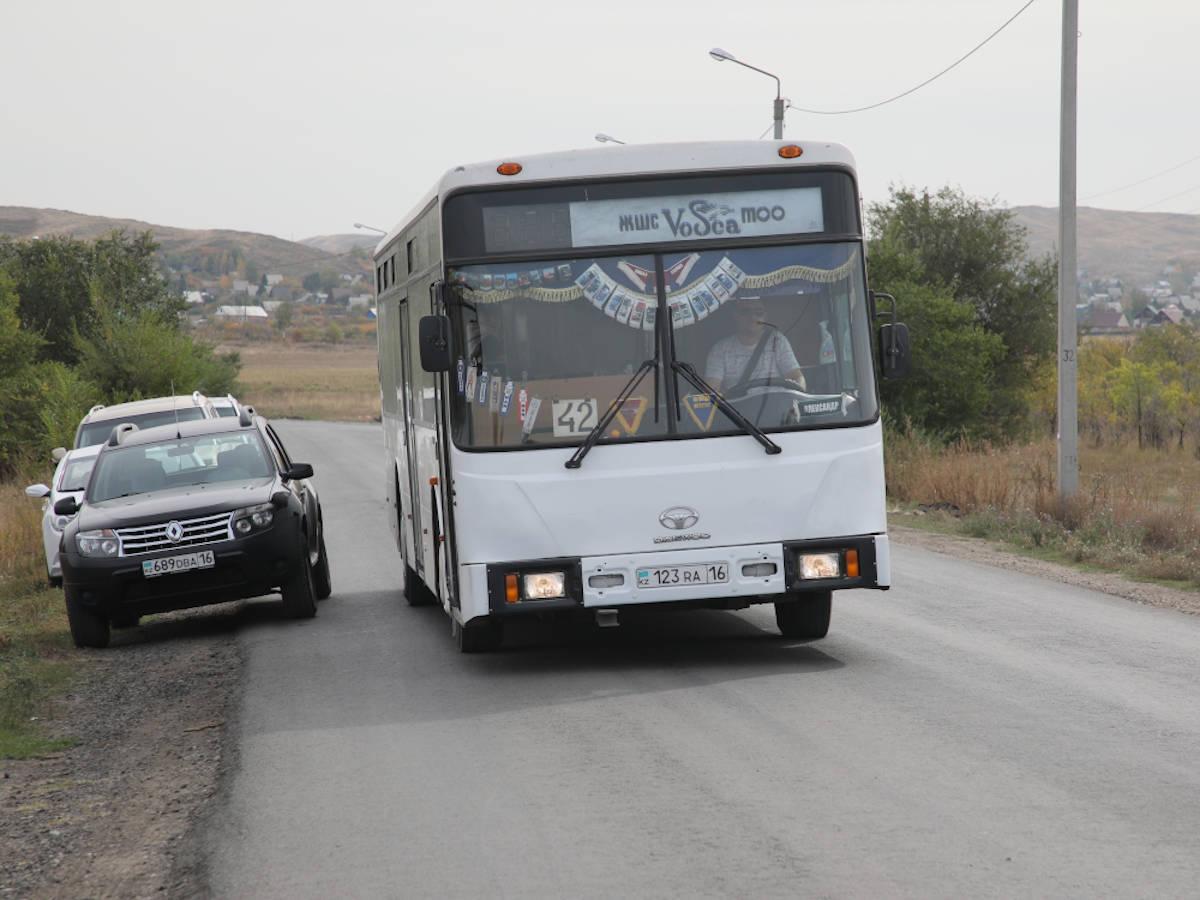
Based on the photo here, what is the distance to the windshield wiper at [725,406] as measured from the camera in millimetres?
9945

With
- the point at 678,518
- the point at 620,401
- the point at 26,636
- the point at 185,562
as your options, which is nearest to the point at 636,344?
the point at 620,401

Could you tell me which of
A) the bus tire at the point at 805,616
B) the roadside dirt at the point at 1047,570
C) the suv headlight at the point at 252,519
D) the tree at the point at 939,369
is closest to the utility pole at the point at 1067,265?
the roadside dirt at the point at 1047,570

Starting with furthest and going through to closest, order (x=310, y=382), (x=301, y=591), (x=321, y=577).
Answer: (x=310, y=382) < (x=321, y=577) < (x=301, y=591)

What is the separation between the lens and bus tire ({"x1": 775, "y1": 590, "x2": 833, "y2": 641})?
11.2m

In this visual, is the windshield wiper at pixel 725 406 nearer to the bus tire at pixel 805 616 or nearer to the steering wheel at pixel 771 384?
the steering wheel at pixel 771 384

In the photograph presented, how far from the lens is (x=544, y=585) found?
9922mm

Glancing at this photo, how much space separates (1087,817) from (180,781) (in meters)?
4.23

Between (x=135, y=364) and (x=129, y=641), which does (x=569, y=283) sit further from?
(x=135, y=364)

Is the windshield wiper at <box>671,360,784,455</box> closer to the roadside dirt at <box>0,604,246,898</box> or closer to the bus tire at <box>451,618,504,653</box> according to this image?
the bus tire at <box>451,618,504,653</box>

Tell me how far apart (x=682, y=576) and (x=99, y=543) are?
565cm

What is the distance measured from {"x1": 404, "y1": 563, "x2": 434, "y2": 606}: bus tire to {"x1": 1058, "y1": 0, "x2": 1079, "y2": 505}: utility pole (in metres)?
8.75

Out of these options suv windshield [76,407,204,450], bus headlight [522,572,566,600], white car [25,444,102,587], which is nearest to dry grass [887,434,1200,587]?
bus headlight [522,572,566,600]

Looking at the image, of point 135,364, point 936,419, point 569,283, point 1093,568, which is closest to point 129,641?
point 569,283

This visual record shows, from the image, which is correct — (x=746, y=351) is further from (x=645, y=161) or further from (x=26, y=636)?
(x=26, y=636)
